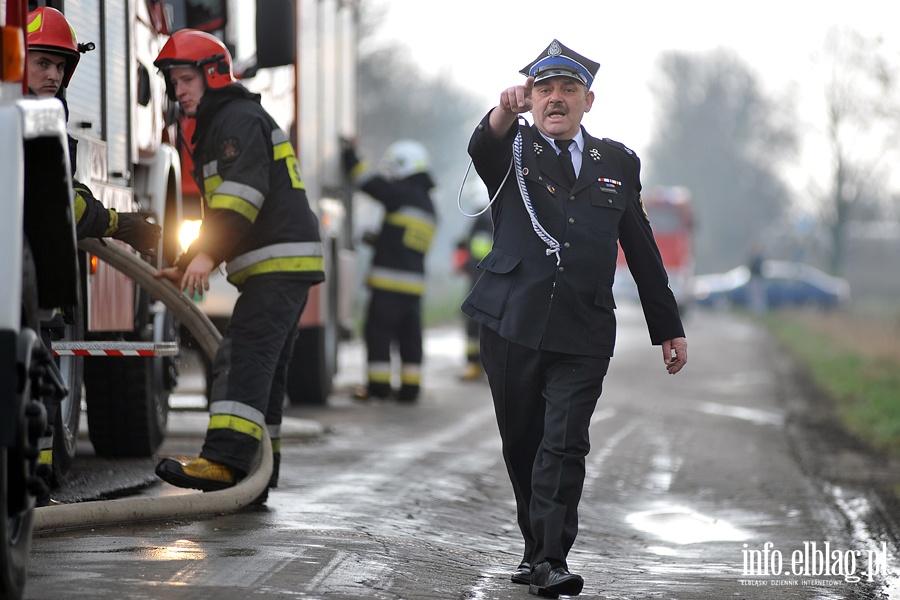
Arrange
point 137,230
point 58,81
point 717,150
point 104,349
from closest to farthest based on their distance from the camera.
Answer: point 58,81 < point 104,349 < point 137,230 < point 717,150

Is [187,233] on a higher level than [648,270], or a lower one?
higher

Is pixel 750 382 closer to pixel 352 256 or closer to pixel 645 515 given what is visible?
pixel 352 256

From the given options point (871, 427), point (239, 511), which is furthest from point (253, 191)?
point (871, 427)

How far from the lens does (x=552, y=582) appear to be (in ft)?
16.2

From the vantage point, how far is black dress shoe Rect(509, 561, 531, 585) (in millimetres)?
5184

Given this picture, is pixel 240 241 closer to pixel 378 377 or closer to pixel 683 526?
pixel 683 526

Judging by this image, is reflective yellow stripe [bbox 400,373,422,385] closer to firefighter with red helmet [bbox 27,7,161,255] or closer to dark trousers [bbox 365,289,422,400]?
dark trousers [bbox 365,289,422,400]

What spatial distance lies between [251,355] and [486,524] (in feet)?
4.22

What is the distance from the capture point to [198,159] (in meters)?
6.68

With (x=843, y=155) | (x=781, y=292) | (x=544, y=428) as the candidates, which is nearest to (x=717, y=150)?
(x=843, y=155)

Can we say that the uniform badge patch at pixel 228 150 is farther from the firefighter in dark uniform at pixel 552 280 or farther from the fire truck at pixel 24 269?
the fire truck at pixel 24 269

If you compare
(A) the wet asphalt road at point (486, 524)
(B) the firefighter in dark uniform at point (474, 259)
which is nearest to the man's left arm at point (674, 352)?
(A) the wet asphalt road at point (486, 524)

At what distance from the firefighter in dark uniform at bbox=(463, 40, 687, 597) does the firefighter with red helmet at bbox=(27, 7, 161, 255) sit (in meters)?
1.64

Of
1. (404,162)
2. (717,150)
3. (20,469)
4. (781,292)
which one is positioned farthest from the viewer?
(717,150)
